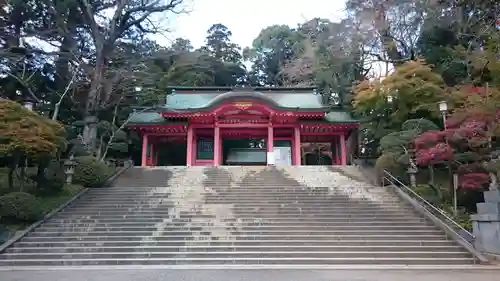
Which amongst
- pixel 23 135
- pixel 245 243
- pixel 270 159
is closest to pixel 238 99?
pixel 270 159

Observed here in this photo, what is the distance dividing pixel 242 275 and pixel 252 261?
1.59m

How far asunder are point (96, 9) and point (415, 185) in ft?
66.9

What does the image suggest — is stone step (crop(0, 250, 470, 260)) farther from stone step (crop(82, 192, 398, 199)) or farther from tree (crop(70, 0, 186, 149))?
tree (crop(70, 0, 186, 149))

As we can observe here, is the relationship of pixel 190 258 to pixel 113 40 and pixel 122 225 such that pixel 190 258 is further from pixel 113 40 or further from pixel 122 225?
pixel 113 40

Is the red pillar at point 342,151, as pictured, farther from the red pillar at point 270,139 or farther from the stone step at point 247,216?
the stone step at point 247,216

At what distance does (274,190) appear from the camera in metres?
14.8

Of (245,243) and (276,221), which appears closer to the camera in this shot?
(245,243)

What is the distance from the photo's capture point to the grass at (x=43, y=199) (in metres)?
11.1

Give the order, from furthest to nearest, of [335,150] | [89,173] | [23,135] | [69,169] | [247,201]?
1. [335,150]
2. [69,169]
3. [89,173]
4. [247,201]
5. [23,135]

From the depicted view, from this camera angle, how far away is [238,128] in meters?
22.2

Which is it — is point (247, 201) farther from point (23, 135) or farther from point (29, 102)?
point (29, 102)

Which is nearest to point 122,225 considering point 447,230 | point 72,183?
point 72,183

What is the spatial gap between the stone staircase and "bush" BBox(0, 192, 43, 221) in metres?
0.48

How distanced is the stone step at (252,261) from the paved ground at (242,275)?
87 centimetres
